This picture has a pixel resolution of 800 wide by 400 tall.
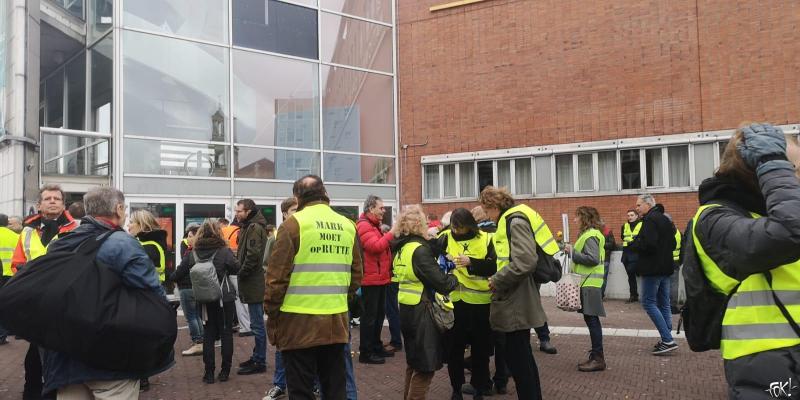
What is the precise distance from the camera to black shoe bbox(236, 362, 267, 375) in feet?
21.5

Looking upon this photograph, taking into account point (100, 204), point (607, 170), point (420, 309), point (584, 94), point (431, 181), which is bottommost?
point (420, 309)

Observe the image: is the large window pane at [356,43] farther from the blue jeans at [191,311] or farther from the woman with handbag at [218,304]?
the woman with handbag at [218,304]

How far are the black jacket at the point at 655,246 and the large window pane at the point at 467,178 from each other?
10.9 m

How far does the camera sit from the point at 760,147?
208 centimetres

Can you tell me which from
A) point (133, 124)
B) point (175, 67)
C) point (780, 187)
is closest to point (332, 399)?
point (780, 187)

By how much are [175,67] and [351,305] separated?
1232 cm

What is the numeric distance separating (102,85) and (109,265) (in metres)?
13.0

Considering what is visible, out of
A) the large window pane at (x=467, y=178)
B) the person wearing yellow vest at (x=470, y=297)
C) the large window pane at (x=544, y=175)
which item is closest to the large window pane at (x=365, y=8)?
the large window pane at (x=467, y=178)

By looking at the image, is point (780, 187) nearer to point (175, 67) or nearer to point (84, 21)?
point (175, 67)

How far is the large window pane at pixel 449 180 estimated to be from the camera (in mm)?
18375

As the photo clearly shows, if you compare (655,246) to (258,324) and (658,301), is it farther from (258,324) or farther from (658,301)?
(258,324)

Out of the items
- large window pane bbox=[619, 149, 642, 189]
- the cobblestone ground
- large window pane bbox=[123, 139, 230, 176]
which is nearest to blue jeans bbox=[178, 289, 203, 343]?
the cobblestone ground

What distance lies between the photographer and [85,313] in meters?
2.80

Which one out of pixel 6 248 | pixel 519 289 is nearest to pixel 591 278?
pixel 519 289
